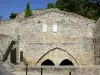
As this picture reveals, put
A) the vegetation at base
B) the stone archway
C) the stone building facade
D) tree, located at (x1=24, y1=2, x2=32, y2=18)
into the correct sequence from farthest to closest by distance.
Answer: the vegetation at base, tree, located at (x1=24, y1=2, x2=32, y2=18), the stone archway, the stone building facade

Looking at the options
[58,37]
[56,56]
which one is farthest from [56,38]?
[56,56]

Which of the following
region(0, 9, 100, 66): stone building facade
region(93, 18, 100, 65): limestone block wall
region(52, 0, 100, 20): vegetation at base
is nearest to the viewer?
region(93, 18, 100, 65): limestone block wall

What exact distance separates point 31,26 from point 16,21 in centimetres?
266

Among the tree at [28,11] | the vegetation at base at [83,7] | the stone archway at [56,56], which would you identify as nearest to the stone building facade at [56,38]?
the stone archway at [56,56]

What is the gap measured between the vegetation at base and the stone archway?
14.8m

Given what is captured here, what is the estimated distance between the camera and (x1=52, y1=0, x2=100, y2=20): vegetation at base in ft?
131

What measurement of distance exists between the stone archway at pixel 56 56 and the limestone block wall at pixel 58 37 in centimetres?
9

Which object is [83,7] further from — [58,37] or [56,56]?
[56,56]

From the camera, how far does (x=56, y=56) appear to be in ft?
82.3

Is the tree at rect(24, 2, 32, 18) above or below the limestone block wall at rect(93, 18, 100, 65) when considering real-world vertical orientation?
above

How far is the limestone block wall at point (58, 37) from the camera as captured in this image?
24.8m

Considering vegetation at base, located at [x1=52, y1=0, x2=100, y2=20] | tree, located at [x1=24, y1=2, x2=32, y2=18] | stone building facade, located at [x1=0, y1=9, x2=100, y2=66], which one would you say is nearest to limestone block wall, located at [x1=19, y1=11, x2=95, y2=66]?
stone building facade, located at [x1=0, y1=9, x2=100, y2=66]

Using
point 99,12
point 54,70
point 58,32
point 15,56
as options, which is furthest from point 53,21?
point 99,12

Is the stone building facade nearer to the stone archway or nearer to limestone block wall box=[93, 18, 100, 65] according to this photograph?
the stone archway
